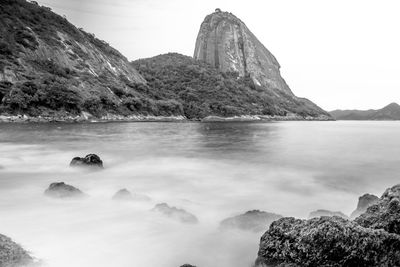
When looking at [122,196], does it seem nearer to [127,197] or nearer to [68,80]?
[127,197]

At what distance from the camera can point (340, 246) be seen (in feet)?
12.9

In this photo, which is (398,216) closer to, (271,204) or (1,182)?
(271,204)

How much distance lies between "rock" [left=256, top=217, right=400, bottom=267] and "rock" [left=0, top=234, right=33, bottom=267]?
3996 millimetres

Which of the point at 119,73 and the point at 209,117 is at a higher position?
the point at 119,73

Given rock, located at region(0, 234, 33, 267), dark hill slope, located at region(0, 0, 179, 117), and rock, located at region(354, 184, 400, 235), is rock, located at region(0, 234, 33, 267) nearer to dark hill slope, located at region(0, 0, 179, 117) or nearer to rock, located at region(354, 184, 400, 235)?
rock, located at region(354, 184, 400, 235)

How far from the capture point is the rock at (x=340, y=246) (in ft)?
12.9

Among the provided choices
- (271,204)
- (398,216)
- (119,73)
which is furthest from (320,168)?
(119,73)

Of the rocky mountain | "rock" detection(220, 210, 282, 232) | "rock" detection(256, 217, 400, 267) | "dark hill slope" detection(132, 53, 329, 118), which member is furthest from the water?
"dark hill slope" detection(132, 53, 329, 118)

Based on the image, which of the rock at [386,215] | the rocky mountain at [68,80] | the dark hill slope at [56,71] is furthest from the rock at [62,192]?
the dark hill slope at [56,71]

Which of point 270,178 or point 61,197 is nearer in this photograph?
point 61,197

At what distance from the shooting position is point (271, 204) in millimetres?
9352

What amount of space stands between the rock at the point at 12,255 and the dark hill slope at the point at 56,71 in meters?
57.6

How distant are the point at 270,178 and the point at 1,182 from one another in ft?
34.5

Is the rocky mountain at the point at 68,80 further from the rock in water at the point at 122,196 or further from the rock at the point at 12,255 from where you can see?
the rock at the point at 12,255
